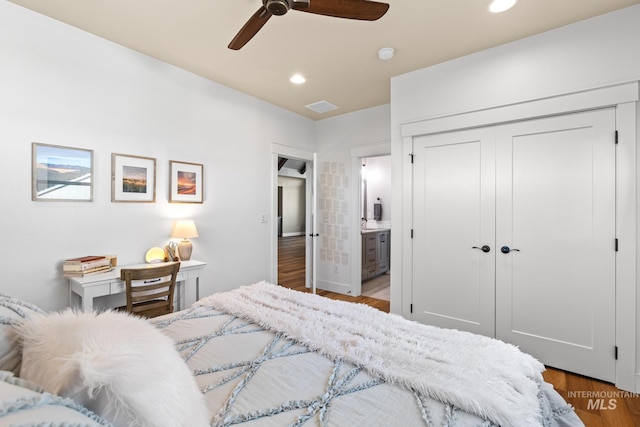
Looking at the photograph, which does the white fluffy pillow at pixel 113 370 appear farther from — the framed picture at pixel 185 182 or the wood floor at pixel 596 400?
the wood floor at pixel 596 400

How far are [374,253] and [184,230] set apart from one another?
3.37 meters

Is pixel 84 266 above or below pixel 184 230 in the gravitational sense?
below

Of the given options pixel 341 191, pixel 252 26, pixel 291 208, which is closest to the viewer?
pixel 252 26

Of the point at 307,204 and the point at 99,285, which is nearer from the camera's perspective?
the point at 99,285

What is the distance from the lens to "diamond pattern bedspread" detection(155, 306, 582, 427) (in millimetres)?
880

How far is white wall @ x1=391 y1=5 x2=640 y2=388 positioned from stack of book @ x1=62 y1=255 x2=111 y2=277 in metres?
2.71

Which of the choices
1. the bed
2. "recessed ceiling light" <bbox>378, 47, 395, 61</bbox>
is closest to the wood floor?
the bed

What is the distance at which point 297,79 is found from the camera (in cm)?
325

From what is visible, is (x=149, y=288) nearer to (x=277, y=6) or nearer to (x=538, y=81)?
(x=277, y=6)

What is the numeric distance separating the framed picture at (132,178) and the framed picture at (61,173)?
0.18 meters

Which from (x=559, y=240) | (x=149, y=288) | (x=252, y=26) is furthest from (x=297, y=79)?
(x=559, y=240)

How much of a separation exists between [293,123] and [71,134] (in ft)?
8.82

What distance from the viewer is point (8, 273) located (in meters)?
2.06

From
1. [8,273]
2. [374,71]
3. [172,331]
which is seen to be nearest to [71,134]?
[8,273]
